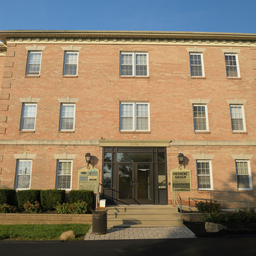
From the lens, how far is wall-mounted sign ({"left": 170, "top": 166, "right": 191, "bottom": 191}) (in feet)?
45.2

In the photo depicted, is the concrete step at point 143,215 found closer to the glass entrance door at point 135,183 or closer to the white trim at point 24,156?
the glass entrance door at point 135,183

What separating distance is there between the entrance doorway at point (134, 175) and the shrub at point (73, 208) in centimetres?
228

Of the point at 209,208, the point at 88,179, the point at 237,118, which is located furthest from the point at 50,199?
the point at 237,118

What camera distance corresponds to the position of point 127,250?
24.3 feet

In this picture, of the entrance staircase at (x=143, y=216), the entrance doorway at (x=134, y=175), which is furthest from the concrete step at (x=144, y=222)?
the entrance doorway at (x=134, y=175)

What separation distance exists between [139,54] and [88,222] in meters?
11.0

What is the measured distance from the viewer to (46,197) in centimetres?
1237

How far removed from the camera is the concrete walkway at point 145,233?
8.92m

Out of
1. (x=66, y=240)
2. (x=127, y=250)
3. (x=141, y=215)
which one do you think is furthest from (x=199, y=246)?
(x=66, y=240)

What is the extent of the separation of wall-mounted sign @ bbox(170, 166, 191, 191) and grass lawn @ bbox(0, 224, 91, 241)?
5819 mm

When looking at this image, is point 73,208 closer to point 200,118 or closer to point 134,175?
point 134,175

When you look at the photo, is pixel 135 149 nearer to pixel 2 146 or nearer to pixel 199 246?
pixel 199 246

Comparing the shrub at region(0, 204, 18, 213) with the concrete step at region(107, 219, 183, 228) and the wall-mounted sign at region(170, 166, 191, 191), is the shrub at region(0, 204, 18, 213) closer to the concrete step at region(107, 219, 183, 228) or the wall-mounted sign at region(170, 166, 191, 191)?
the concrete step at region(107, 219, 183, 228)

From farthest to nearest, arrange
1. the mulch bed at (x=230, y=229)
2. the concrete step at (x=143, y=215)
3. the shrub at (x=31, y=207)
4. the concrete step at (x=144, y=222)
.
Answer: the shrub at (x=31, y=207) < the concrete step at (x=143, y=215) < the concrete step at (x=144, y=222) < the mulch bed at (x=230, y=229)
